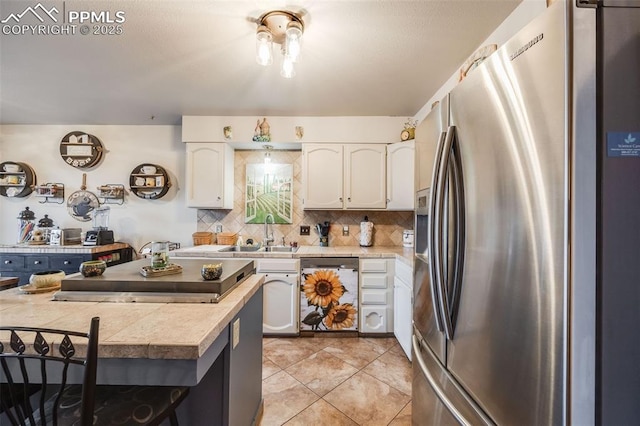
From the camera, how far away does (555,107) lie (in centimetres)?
62

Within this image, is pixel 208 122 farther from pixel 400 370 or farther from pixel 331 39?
pixel 400 370

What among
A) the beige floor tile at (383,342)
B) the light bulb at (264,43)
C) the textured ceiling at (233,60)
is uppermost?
the textured ceiling at (233,60)

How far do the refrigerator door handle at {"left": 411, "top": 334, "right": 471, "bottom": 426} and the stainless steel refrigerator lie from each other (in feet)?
0.38

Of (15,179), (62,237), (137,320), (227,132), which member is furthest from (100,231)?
(137,320)

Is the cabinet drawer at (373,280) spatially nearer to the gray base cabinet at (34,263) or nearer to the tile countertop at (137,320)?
the tile countertop at (137,320)

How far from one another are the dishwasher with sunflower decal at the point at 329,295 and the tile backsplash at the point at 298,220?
25.2 inches

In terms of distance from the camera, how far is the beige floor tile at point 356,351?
7.50 ft

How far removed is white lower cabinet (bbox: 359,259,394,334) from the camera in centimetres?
269

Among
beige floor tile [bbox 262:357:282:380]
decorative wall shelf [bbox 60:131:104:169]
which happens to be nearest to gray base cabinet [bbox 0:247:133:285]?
decorative wall shelf [bbox 60:131:104:169]

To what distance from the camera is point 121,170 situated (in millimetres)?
3441

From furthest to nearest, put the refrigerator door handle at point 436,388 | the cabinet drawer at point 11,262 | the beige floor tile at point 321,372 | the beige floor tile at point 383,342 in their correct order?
the cabinet drawer at point 11,262 → the beige floor tile at point 383,342 → the beige floor tile at point 321,372 → the refrigerator door handle at point 436,388

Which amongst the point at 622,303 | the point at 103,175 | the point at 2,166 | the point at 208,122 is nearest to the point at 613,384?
the point at 622,303

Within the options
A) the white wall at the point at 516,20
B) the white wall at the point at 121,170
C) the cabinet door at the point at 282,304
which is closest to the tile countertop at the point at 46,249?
the white wall at the point at 121,170

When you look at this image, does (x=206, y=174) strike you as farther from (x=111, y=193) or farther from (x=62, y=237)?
(x=62, y=237)
